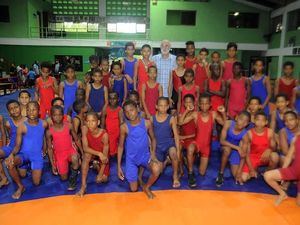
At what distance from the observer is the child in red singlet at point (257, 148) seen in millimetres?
4137

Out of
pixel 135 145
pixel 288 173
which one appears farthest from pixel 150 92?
pixel 288 173

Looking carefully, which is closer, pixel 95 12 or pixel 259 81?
pixel 259 81

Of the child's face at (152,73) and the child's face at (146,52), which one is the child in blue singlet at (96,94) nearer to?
the child's face at (152,73)

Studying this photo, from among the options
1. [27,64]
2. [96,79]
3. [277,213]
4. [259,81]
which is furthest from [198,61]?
[27,64]

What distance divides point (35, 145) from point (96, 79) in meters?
1.55

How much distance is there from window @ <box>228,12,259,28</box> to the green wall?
1.00 feet

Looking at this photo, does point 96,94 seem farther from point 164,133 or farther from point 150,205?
point 150,205

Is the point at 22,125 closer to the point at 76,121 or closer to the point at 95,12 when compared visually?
the point at 76,121

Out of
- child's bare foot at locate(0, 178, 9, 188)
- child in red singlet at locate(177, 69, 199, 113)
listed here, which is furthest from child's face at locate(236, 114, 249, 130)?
child's bare foot at locate(0, 178, 9, 188)

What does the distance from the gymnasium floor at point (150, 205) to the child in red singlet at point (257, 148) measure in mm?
196

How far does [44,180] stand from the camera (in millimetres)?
4289

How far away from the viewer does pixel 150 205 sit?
359cm

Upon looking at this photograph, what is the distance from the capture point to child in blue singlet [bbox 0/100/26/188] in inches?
161

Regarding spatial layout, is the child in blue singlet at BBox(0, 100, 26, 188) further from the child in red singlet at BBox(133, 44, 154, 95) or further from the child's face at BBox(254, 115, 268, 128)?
the child's face at BBox(254, 115, 268, 128)
